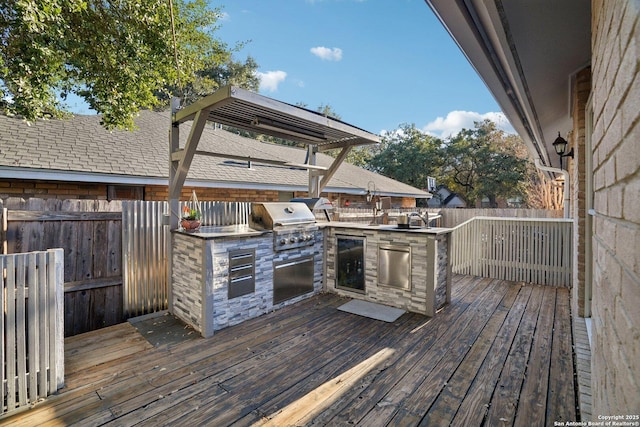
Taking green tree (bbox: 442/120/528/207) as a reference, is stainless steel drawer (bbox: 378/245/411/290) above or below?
below

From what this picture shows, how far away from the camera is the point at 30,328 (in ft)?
7.89

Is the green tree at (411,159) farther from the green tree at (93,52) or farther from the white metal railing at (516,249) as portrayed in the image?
the green tree at (93,52)

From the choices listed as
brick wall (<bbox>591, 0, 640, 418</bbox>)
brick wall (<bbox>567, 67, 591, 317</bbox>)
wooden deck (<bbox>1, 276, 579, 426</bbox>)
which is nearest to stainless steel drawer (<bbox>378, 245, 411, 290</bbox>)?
wooden deck (<bbox>1, 276, 579, 426</bbox>)

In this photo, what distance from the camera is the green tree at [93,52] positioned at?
414 cm

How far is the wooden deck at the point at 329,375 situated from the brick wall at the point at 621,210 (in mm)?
1556

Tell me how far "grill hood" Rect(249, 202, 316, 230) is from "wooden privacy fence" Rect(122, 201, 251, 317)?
934 mm

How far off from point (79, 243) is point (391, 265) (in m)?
4.02

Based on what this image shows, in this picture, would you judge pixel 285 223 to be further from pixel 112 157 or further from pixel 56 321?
pixel 112 157

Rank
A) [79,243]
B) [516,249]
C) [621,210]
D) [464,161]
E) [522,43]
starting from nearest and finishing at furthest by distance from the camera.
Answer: [621,210] → [522,43] → [79,243] → [516,249] → [464,161]

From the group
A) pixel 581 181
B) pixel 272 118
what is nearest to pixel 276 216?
pixel 272 118

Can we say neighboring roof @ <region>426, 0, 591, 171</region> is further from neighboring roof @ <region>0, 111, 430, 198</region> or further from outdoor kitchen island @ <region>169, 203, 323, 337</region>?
neighboring roof @ <region>0, 111, 430, 198</region>

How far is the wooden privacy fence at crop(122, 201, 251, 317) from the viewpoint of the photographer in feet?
13.1

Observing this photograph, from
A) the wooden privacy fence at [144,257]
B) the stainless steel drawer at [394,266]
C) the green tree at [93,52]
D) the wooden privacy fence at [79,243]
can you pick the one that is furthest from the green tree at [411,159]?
the wooden privacy fence at [79,243]

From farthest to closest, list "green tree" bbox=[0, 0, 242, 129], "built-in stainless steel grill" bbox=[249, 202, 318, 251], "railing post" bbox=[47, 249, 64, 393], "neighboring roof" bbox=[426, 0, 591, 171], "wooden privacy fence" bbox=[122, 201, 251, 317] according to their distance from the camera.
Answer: "built-in stainless steel grill" bbox=[249, 202, 318, 251]
"green tree" bbox=[0, 0, 242, 129]
"wooden privacy fence" bbox=[122, 201, 251, 317]
"railing post" bbox=[47, 249, 64, 393]
"neighboring roof" bbox=[426, 0, 591, 171]
